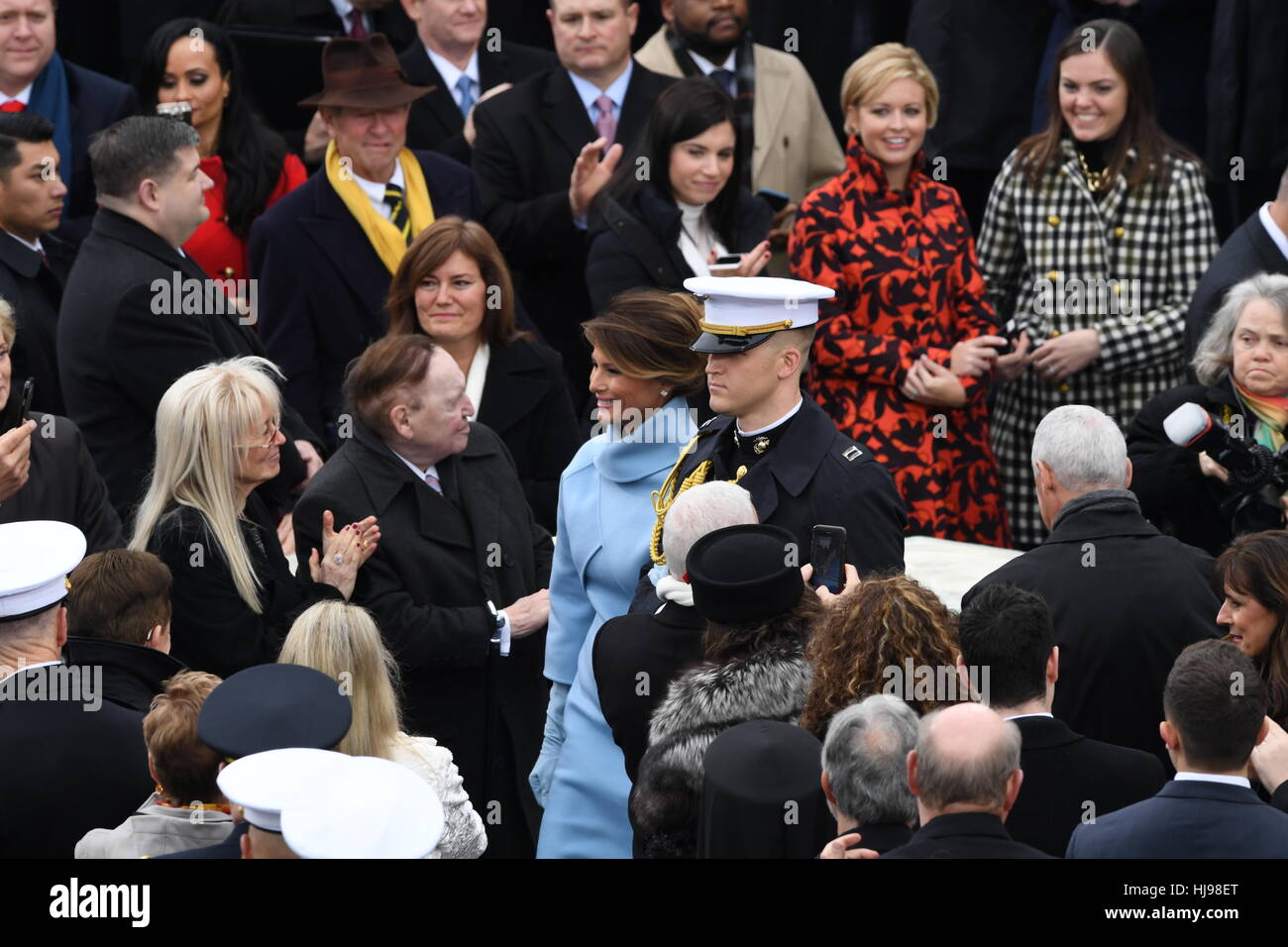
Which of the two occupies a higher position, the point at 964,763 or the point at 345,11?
the point at 345,11

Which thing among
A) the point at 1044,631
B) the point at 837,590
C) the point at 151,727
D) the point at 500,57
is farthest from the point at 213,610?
the point at 500,57

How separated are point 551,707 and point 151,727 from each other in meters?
1.48

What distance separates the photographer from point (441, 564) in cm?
565

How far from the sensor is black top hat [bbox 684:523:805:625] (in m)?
4.04

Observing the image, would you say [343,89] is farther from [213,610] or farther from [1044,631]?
[1044,631]

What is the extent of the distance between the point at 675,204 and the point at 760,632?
345 cm

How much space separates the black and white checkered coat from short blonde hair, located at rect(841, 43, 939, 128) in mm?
514

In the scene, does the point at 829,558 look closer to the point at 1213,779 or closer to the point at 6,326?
the point at 1213,779

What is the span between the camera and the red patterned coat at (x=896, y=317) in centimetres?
719

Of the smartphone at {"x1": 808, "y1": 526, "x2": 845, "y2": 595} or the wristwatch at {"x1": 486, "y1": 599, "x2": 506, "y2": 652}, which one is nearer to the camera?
the smartphone at {"x1": 808, "y1": 526, "x2": 845, "y2": 595}

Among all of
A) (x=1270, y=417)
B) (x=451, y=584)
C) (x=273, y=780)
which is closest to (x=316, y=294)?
(x=451, y=584)

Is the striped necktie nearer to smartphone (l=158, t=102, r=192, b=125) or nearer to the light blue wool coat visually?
smartphone (l=158, t=102, r=192, b=125)

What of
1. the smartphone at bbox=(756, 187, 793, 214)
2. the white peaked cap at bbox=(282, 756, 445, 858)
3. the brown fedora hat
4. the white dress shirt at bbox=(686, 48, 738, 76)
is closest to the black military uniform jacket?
the white peaked cap at bbox=(282, 756, 445, 858)

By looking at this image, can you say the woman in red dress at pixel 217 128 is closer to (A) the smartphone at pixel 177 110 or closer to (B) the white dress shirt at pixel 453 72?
(A) the smartphone at pixel 177 110
